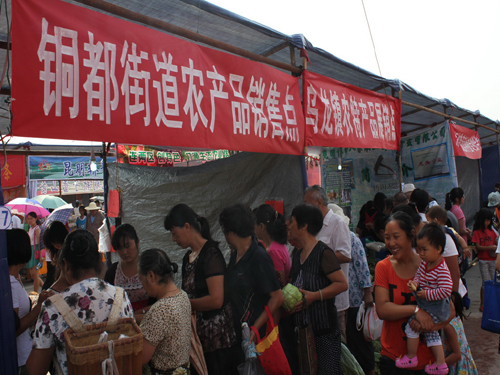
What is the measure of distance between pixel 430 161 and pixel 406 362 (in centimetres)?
623

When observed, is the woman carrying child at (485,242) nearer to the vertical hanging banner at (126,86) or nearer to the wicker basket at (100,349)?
the vertical hanging banner at (126,86)

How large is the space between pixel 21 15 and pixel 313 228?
2266mm

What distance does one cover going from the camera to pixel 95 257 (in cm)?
199

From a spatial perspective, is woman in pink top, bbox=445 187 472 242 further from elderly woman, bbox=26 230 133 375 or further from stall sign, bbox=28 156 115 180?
stall sign, bbox=28 156 115 180

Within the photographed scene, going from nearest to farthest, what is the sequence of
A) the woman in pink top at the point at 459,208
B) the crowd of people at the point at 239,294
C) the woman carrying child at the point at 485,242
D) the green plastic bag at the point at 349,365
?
the crowd of people at the point at 239,294 → the green plastic bag at the point at 349,365 → the woman carrying child at the point at 485,242 → the woman in pink top at the point at 459,208

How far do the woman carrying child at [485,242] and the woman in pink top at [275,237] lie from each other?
3.88 meters

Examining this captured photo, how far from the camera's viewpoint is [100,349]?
1572 mm

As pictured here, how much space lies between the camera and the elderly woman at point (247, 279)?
2375 mm

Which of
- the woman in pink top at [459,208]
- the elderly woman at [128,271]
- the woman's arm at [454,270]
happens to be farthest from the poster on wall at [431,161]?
the elderly woman at [128,271]

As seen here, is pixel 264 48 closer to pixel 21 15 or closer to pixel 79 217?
pixel 21 15

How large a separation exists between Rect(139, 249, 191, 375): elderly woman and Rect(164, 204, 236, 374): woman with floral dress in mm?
252

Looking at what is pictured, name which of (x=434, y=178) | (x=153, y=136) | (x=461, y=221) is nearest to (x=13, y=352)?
(x=153, y=136)

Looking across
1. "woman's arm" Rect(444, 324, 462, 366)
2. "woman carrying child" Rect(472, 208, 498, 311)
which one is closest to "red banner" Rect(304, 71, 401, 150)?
"woman carrying child" Rect(472, 208, 498, 311)

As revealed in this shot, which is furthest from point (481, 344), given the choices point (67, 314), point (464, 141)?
point (464, 141)
